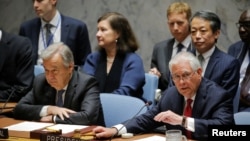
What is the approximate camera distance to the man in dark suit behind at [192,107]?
10.9ft

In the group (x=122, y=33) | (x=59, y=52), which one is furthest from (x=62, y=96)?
(x=122, y=33)

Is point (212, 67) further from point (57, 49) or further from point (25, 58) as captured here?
point (25, 58)

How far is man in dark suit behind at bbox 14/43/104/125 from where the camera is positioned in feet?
12.2

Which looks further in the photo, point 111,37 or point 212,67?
point 111,37

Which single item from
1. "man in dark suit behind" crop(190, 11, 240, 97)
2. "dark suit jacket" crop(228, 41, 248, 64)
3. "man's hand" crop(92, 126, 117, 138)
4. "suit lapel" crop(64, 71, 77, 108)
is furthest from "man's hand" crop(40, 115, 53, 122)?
"dark suit jacket" crop(228, 41, 248, 64)

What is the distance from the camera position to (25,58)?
4820 millimetres

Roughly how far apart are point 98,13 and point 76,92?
2.85 meters

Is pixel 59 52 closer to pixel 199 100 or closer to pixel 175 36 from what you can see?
pixel 199 100

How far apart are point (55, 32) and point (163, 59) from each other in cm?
118

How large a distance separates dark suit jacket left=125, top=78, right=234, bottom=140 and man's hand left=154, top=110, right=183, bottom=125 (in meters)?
0.11

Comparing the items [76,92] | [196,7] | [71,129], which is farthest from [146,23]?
[71,129]

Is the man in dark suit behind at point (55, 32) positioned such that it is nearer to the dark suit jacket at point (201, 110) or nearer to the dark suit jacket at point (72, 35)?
the dark suit jacket at point (72, 35)

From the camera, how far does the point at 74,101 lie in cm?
382

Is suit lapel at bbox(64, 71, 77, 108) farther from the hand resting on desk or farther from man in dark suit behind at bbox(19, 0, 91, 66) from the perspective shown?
man in dark suit behind at bbox(19, 0, 91, 66)
